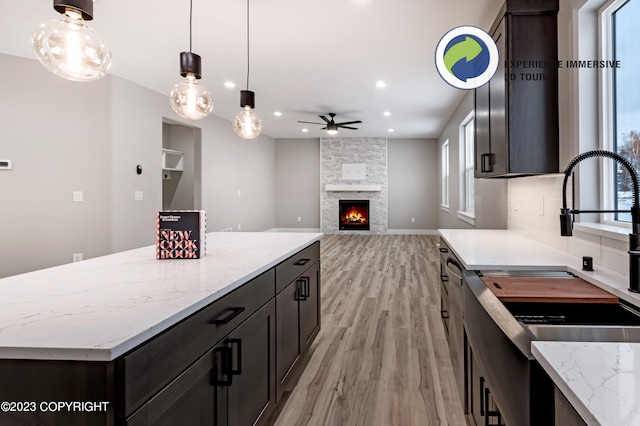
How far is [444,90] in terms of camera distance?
585 centimetres

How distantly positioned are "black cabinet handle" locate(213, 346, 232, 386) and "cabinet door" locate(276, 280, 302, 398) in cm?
61

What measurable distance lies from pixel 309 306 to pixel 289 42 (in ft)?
9.37

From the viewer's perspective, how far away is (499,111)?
2.46 metres

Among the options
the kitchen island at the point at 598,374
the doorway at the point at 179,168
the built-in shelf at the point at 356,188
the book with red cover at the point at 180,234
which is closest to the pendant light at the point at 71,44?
the book with red cover at the point at 180,234

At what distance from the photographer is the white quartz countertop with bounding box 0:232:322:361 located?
0.83m

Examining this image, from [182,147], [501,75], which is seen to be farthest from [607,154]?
[182,147]

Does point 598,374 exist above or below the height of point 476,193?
below

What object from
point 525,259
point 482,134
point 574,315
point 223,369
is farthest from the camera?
point 482,134

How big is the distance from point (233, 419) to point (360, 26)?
3.50 metres

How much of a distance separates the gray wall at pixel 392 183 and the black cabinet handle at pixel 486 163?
26.6ft

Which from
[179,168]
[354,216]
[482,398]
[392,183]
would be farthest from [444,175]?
[482,398]

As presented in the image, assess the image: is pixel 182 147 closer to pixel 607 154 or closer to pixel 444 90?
pixel 444 90

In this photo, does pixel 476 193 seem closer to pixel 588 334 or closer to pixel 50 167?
pixel 588 334

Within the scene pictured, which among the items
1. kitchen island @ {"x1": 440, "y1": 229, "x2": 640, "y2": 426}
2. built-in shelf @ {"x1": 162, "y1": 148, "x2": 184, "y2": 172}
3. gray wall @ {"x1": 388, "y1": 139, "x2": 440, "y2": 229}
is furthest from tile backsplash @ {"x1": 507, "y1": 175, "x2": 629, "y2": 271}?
gray wall @ {"x1": 388, "y1": 139, "x2": 440, "y2": 229}
